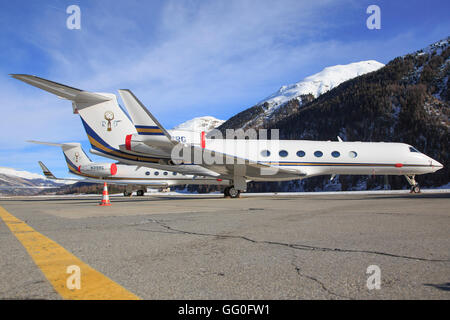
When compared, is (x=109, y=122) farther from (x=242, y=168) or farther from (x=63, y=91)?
(x=242, y=168)

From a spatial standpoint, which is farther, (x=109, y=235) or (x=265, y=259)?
(x=109, y=235)

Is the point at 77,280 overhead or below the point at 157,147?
below

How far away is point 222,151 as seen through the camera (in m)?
17.0

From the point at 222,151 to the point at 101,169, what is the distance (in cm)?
1430

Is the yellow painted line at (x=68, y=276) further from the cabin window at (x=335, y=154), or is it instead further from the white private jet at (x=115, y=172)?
the white private jet at (x=115, y=172)

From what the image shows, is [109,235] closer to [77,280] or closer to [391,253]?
[77,280]

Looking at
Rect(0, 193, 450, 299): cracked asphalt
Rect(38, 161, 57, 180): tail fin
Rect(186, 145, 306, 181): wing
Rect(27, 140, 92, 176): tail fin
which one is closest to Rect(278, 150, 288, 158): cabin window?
Rect(186, 145, 306, 181): wing

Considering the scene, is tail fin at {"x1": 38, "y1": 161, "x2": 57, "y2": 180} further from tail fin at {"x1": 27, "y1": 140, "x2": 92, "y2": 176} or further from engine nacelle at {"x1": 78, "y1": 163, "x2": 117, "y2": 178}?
engine nacelle at {"x1": 78, "y1": 163, "x2": 117, "y2": 178}

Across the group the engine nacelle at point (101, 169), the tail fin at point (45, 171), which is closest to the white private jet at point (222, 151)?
the engine nacelle at point (101, 169)

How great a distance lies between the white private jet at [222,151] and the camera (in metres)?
13.7
